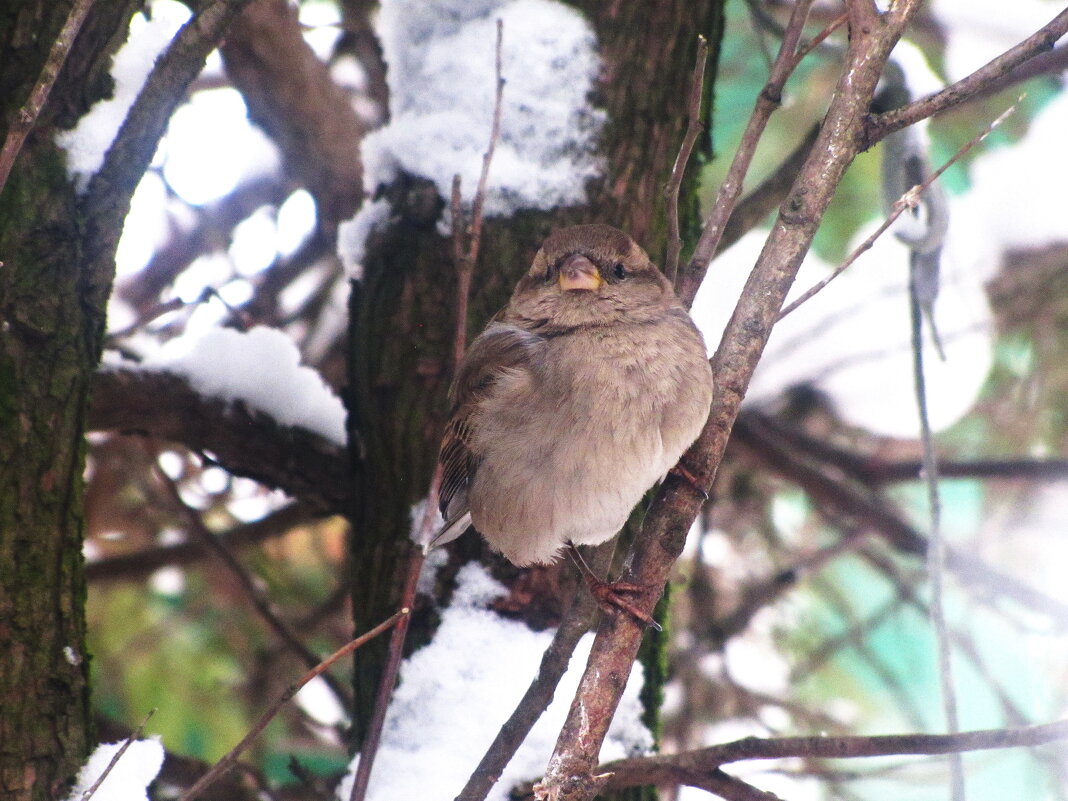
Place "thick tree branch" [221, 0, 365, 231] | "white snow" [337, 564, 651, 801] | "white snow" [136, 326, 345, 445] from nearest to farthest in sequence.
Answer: "white snow" [337, 564, 651, 801] → "white snow" [136, 326, 345, 445] → "thick tree branch" [221, 0, 365, 231]

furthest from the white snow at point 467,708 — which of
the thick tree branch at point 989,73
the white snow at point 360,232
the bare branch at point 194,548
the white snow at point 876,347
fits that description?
the white snow at point 876,347

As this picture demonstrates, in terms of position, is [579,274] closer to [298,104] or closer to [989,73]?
[989,73]

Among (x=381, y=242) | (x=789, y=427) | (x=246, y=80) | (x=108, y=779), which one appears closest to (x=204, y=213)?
(x=246, y=80)

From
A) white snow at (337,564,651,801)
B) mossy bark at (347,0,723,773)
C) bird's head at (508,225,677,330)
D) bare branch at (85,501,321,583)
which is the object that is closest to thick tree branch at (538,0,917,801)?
bird's head at (508,225,677,330)

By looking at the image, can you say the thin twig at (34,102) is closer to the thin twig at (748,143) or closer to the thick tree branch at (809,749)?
the thin twig at (748,143)

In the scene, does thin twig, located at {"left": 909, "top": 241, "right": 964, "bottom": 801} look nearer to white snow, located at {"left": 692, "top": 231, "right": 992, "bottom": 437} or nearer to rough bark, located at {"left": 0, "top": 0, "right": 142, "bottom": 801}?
white snow, located at {"left": 692, "top": 231, "right": 992, "bottom": 437}

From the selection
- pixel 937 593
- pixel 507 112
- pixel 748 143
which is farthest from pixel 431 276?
pixel 937 593

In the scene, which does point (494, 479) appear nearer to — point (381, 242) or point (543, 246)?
point (543, 246)
